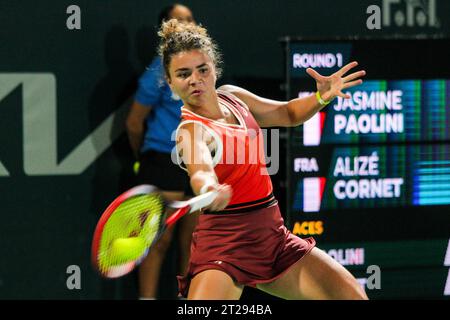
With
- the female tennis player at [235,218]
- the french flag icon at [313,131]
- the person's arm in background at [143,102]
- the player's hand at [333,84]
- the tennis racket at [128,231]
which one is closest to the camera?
the tennis racket at [128,231]

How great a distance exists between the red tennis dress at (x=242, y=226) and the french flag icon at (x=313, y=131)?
1688 millimetres

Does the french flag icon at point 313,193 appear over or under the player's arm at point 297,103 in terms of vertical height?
under

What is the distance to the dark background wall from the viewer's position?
22.9 feet

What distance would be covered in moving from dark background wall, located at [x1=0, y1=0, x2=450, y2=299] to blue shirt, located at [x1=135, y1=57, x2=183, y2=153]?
22 cm

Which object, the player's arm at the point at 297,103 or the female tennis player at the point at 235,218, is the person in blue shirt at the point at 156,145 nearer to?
the player's arm at the point at 297,103

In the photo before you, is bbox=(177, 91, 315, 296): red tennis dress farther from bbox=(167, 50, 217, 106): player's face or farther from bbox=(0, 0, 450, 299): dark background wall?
bbox=(0, 0, 450, 299): dark background wall

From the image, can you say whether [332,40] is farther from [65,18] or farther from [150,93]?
[65,18]

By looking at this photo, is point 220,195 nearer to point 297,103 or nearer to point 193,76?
point 193,76

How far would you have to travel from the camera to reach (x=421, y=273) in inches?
280

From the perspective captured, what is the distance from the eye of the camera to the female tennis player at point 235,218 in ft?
16.1

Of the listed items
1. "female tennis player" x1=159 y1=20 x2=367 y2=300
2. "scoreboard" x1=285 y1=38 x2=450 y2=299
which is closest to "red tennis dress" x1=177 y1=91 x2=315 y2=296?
"female tennis player" x1=159 y1=20 x2=367 y2=300

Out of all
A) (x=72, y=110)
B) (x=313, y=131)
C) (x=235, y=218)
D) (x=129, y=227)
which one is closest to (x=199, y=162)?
(x=129, y=227)

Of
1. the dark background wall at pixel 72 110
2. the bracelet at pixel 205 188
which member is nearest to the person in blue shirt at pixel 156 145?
the dark background wall at pixel 72 110

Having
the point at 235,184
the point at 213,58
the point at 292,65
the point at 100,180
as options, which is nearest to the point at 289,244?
the point at 235,184
